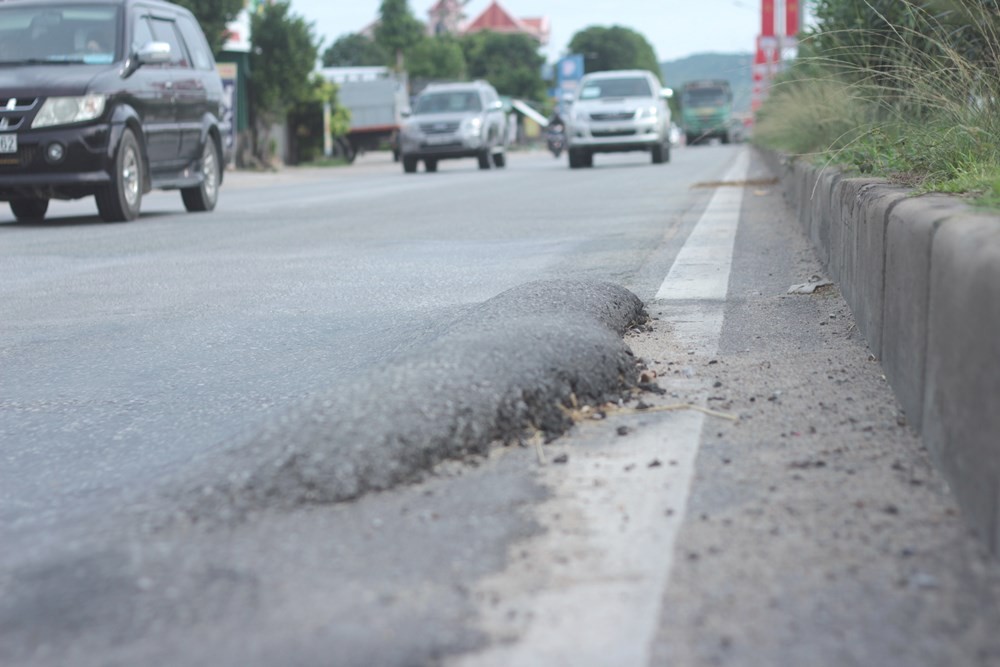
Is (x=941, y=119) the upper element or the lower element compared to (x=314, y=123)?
upper

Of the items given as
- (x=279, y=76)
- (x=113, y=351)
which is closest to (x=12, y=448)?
(x=113, y=351)

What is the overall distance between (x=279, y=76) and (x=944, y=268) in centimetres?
3895

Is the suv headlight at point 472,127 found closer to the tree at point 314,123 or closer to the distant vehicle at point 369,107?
the tree at point 314,123

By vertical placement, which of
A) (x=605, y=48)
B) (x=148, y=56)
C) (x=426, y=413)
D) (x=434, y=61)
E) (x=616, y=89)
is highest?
(x=605, y=48)

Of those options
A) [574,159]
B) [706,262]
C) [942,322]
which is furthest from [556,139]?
[942,322]

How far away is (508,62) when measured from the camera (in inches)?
5492

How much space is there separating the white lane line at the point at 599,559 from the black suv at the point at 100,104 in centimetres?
851

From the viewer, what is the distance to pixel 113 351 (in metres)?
5.38

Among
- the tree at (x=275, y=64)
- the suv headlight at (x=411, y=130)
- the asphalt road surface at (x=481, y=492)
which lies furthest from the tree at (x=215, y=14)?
the asphalt road surface at (x=481, y=492)

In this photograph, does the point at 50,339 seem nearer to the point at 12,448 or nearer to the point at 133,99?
the point at 12,448

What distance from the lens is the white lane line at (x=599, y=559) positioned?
2.27 meters

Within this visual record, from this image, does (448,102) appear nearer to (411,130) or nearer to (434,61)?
(411,130)

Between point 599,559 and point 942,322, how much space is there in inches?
37.2

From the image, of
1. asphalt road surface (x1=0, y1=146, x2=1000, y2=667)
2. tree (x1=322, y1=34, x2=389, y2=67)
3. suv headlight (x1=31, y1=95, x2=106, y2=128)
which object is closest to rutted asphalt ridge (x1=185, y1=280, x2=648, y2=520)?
asphalt road surface (x1=0, y1=146, x2=1000, y2=667)
